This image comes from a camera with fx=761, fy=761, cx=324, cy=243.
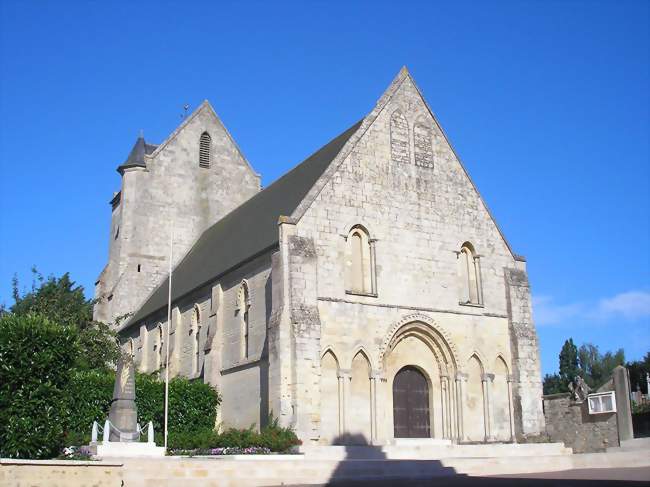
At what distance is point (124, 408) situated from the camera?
22.5m

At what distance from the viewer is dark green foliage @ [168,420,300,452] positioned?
2212 cm

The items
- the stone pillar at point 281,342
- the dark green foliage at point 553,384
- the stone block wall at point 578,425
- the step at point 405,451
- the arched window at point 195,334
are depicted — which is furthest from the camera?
the dark green foliage at point 553,384

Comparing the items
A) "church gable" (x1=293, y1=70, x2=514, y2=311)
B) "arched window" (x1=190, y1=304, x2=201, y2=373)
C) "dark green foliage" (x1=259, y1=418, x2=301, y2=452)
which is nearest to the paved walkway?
"dark green foliage" (x1=259, y1=418, x2=301, y2=452)

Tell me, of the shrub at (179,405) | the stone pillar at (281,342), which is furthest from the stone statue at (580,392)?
the shrub at (179,405)

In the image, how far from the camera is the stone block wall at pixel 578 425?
89.4 ft

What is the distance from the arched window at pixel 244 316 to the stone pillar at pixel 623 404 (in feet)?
43.1

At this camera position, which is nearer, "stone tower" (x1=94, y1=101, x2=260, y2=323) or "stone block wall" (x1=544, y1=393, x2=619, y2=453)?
"stone block wall" (x1=544, y1=393, x2=619, y2=453)

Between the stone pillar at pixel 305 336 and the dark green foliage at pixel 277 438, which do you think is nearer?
the dark green foliage at pixel 277 438

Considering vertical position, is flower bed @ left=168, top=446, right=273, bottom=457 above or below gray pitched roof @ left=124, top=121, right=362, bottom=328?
below

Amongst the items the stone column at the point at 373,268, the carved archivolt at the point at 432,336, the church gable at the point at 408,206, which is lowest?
the carved archivolt at the point at 432,336

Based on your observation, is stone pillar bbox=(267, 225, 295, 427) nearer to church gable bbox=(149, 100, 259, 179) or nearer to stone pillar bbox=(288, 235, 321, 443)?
stone pillar bbox=(288, 235, 321, 443)

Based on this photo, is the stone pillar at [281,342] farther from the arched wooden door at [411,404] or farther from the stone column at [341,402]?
the arched wooden door at [411,404]

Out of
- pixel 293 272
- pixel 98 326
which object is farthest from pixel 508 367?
pixel 98 326

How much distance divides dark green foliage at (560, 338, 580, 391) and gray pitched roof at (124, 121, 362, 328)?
55495 mm
